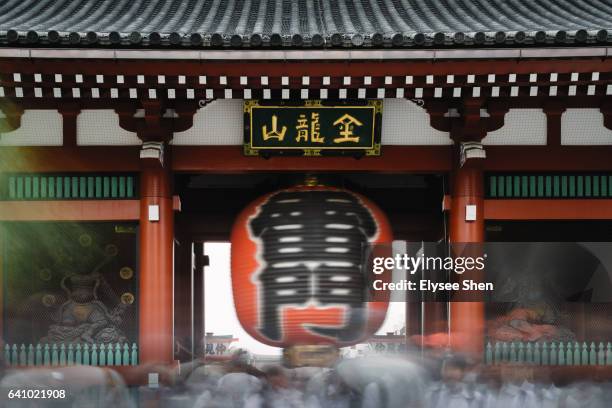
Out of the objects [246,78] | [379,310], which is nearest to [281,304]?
[379,310]

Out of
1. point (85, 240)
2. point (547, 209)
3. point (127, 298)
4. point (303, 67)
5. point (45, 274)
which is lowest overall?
point (127, 298)

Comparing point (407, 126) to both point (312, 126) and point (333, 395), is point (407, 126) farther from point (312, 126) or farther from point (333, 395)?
point (333, 395)

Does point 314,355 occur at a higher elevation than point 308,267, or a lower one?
lower

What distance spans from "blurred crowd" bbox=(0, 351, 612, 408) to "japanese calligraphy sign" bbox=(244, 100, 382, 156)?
195 centimetres

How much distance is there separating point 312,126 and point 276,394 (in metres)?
2.44

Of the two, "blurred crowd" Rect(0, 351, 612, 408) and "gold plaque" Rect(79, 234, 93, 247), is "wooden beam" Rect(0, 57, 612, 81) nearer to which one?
"gold plaque" Rect(79, 234, 93, 247)

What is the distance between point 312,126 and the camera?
865 centimetres

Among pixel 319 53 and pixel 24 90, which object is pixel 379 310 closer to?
pixel 319 53

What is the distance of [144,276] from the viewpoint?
862 centimetres

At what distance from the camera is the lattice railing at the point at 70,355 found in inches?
336

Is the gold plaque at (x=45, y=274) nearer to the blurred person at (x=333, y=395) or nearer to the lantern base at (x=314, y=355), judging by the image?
the lantern base at (x=314, y=355)

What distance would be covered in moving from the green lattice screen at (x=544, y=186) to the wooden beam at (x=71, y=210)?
3.39m

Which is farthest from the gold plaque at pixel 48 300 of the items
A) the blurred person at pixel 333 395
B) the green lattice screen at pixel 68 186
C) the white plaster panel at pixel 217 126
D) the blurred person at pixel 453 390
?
the blurred person at pixel 453 390

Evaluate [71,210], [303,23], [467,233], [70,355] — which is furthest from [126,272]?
[467,233]
